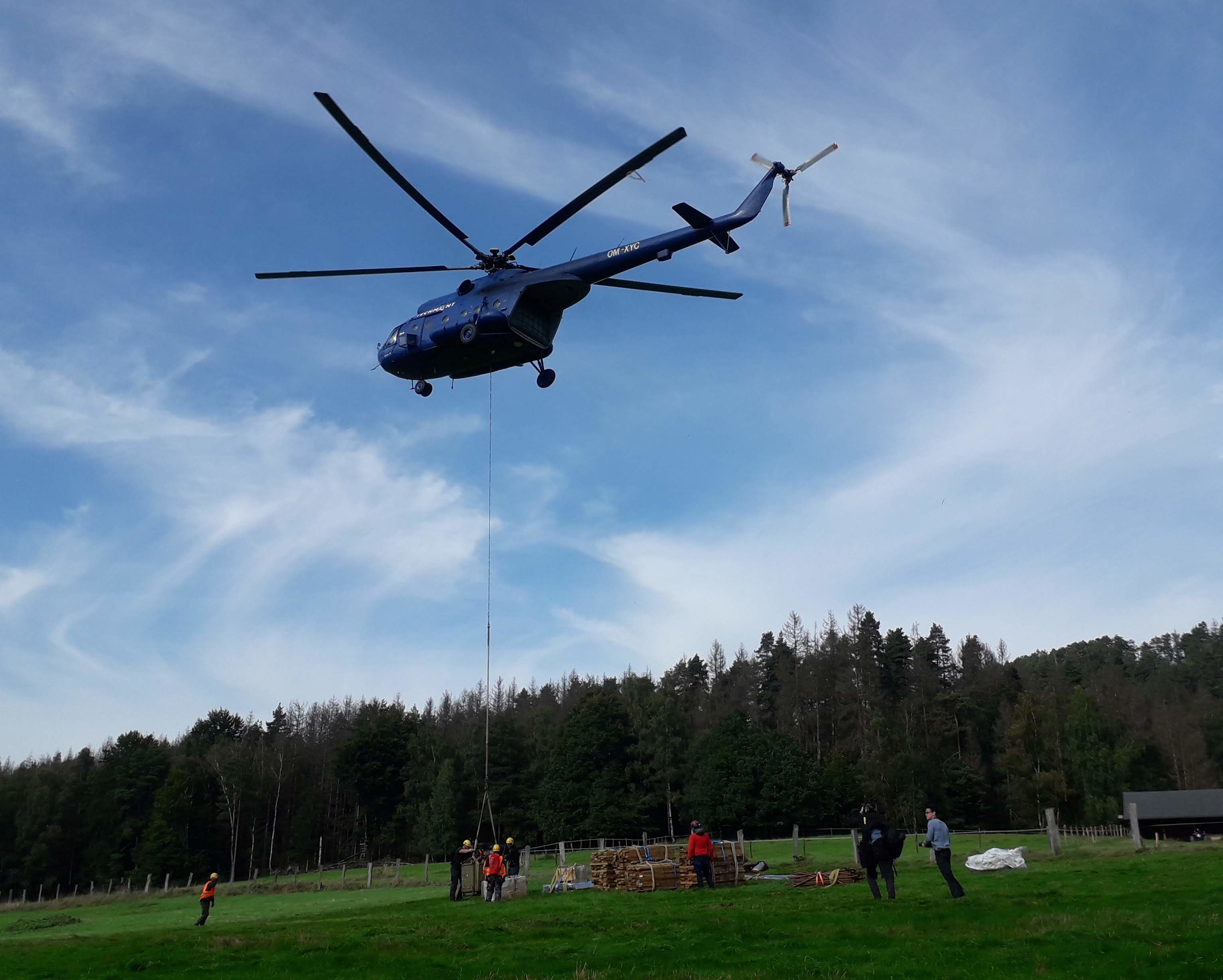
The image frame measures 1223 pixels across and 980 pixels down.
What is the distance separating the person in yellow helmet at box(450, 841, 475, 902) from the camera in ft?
83.3

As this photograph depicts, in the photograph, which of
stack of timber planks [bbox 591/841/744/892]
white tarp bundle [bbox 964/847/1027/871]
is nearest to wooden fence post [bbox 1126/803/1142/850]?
white tarp bundle [bbox 964/847/1027/871]

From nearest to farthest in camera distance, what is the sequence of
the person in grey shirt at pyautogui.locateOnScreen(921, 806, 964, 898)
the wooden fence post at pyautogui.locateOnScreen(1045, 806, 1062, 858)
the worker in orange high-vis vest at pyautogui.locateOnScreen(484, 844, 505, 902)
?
the person in grey shirt at pyautogui.locateOnScreen(921, 806, 964, 898), the worker in orange high-vis vest at pyautogui.locateOnScreen(484, 844, 505, 902), the wooden fence post at pyautogui.locateOnScreen(1045, 806, 1062, 858)

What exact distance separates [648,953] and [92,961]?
9.47m

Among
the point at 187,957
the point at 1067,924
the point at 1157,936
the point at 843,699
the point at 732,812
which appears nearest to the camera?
the point at 1157,936

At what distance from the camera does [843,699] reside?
88062mm

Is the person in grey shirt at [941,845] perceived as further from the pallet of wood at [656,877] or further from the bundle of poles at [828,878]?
the pallet of wood at [656,877]

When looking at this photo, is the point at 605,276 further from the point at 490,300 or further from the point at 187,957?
the point at 187,957

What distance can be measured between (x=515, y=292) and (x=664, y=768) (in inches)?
2256

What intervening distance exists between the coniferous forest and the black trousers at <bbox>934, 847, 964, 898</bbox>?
165ft

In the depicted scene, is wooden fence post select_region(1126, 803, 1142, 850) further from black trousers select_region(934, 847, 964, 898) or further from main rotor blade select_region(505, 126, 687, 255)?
main rotor blade select_region(505, 126, 687, 255)

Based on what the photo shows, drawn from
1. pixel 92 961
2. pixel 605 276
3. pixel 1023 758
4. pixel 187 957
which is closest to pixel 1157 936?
pixel 187 957

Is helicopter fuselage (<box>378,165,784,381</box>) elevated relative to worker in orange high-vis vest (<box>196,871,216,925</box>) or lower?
elevated

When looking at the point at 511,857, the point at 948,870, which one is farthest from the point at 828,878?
the point at 511,857

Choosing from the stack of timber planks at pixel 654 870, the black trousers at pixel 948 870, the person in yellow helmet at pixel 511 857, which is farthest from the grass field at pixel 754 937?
the person in yellow helmet at pixel 511 857
